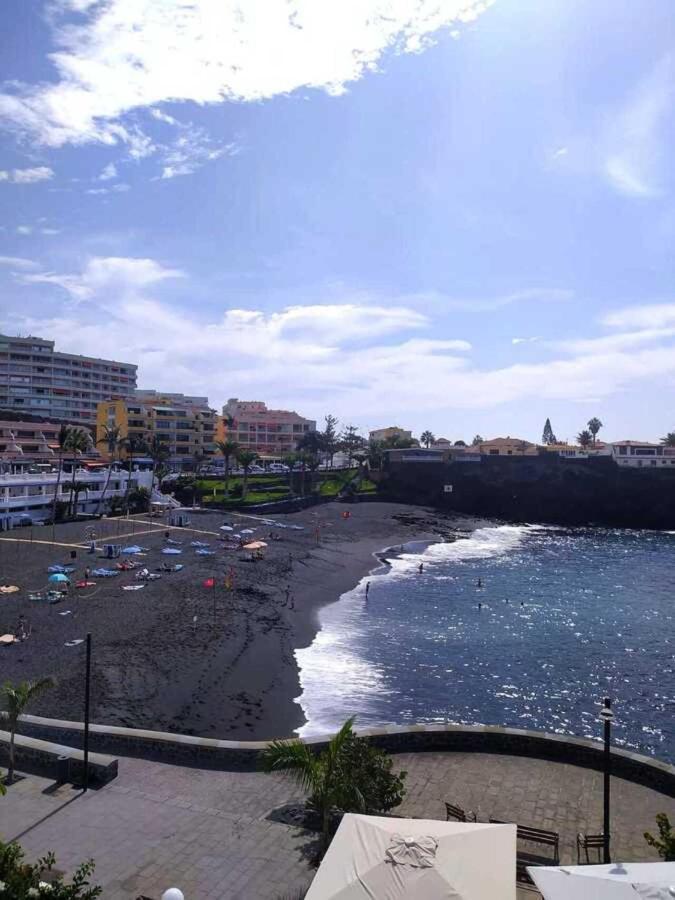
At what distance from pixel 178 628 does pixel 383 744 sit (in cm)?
1920

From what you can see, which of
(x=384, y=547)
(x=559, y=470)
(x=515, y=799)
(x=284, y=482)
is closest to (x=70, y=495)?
(x=384, y=547)

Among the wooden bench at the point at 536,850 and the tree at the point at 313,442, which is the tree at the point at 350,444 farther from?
the wooden bench at the point at 536,850

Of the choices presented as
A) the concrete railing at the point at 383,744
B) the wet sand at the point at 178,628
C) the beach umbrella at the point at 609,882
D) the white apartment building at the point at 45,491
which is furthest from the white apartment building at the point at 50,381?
the beach umbrella at the point at 609,882

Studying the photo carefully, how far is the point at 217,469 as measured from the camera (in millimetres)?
105500

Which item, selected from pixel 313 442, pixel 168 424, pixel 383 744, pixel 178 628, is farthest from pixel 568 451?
pixel 383 744

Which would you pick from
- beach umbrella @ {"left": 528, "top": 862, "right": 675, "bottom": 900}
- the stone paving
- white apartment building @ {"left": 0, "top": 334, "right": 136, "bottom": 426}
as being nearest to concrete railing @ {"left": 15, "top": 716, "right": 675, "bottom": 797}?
the stone paving

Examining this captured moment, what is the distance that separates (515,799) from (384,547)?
5429 cm

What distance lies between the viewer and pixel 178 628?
3269cm

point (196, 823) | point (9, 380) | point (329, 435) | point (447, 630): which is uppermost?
point (9, 380)

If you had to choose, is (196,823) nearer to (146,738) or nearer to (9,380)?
(146,738)

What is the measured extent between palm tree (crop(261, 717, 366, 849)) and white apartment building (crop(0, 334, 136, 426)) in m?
107

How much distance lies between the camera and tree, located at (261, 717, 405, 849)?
10.5 m

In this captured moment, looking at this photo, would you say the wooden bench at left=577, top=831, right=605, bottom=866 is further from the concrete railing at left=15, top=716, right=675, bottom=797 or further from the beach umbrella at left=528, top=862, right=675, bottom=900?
the beach umbrella at left=528, top=862, right=675, bottom=900

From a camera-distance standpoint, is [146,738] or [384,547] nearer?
[146,738]
